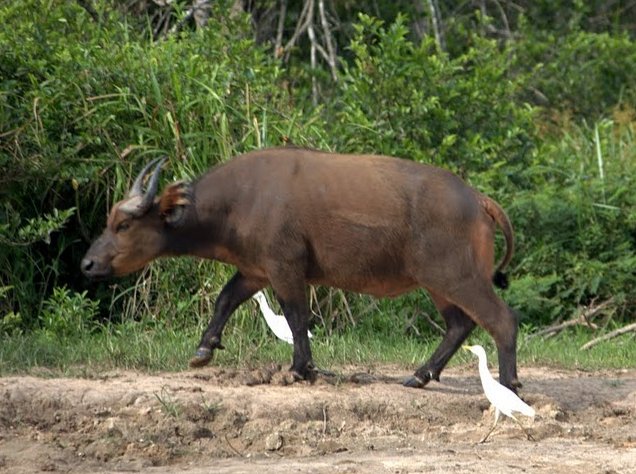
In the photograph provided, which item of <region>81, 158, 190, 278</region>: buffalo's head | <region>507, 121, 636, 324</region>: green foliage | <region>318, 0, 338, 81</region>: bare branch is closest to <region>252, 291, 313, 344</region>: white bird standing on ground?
<region>81, 158, 190, 278</region>: buffalo's head

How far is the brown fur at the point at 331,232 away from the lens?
317 inches

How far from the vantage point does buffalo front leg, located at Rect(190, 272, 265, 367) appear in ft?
27.6

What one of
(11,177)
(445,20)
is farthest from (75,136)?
(445,20)

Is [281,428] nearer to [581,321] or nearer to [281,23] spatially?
[581,321]

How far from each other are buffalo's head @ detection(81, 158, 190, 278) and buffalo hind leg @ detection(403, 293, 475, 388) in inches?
63.3

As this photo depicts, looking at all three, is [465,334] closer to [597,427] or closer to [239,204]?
[597,427]

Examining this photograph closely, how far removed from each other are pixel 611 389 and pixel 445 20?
855 cm

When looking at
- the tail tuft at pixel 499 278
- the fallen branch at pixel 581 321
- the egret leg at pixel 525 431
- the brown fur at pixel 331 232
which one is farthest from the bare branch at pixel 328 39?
the egret leg at pixel 525 431

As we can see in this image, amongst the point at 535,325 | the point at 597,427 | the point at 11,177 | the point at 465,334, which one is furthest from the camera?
the point at 535,325

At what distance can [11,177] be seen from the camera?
1048 centimetres

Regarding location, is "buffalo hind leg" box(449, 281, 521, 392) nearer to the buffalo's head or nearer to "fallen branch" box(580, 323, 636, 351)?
the buffalo's head

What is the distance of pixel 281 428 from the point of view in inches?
287

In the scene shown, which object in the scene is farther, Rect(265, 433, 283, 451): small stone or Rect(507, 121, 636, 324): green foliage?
Rect(507, 121, 636, 324): green foliage

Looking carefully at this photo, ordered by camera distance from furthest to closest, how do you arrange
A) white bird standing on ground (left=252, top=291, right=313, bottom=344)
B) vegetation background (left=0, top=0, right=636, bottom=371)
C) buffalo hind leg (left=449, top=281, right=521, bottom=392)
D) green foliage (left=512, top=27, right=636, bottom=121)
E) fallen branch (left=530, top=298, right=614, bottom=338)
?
green foliage (left=512, top=27, right=636, bottom=121), fallen branch (left=530, top=298, right=614, bottom=338), vegetation background (left=0, top=0, right=636, bottom=371), white bird standing on ground (left=252, top=291, right=313, bottom=344), buffalo hind leg (left=449, top=281, right=521, bottom=392)
